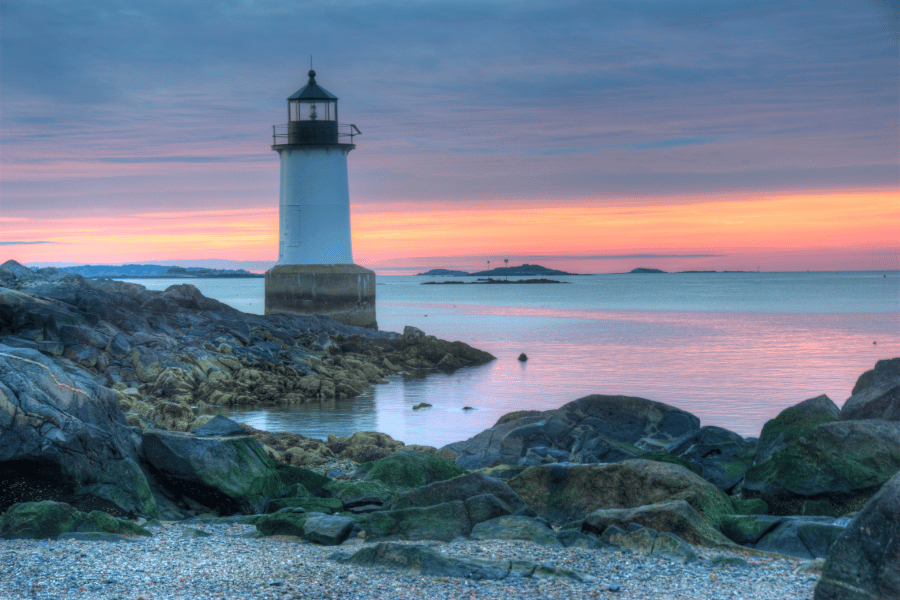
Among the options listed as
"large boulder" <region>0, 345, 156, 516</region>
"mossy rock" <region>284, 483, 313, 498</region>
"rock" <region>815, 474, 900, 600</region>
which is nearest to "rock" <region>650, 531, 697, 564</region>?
"rock" <region>815, 474, 900, 600</region>

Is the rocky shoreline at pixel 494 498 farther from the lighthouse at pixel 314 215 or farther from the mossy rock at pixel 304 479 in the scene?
the lighthouse at pixel 314 215

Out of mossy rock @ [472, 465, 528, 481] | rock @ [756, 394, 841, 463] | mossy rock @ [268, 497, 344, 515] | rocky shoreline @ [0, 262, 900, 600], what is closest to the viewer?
rocky shoreline @ [0, 262, 900, 600]

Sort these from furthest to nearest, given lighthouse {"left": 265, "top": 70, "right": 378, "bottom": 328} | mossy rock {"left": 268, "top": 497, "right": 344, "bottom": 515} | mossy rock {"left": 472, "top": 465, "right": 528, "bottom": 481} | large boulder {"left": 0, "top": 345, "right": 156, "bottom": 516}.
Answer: lighthouse {"left": 265, "top": 70, "right": 378, "bottom": 328}
mossy rock {"left": 472, "top": 465, "right": 528, "bottom": 481}
mossy rock {"left": 268, "top": 497, "right": 344, "bottom": 515}
large boulder {"left": 0, "top": 345, "right": 156, "bottom": 516}

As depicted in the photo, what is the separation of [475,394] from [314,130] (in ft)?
29.3

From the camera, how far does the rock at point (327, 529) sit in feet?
16.1

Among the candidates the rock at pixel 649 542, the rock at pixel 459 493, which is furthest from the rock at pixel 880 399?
the rock at pixel 459 493

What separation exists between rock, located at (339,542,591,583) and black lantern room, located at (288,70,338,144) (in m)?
18.0

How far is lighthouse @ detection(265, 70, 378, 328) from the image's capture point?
69.9 ft

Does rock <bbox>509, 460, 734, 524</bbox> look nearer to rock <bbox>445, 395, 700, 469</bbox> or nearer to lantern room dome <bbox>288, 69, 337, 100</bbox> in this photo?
rock <bbox>445, 395, 700, 469</bbox>

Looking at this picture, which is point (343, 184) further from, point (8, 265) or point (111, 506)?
point (111, 506)

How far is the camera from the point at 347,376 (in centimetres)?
1642

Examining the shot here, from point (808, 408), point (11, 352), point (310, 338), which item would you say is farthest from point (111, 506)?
point (310, 338)

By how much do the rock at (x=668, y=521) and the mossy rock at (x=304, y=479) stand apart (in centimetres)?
257

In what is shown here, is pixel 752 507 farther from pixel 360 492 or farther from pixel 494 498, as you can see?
pixel 360 492
